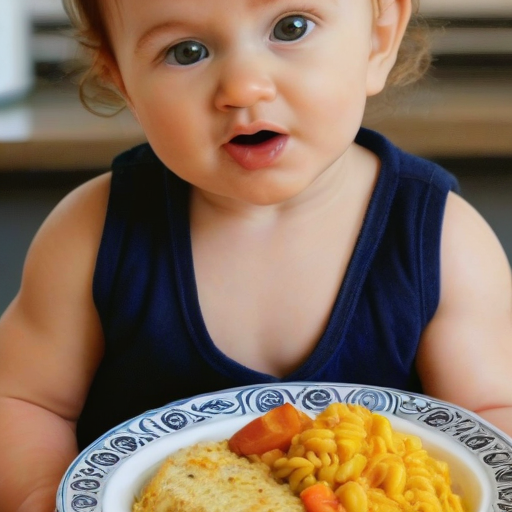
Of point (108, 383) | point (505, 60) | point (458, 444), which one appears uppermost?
point (505, 60)

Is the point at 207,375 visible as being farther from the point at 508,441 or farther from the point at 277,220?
the point at 508,441

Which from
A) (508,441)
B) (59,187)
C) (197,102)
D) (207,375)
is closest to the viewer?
(508,441)

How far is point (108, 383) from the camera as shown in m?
0.98

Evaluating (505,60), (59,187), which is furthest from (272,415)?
(505,60)

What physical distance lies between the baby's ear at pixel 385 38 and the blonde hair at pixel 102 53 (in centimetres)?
4

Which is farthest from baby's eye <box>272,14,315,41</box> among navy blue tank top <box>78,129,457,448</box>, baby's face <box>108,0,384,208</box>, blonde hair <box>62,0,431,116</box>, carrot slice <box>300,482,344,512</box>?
carrot slice <box>300,482,344,512</box>

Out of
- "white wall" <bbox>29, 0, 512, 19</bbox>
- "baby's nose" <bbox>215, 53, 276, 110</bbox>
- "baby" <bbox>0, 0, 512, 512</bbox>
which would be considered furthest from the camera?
"white wall" <bbox>29, 0, 512, 19</bbox>

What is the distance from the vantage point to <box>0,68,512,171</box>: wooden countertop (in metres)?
1.75

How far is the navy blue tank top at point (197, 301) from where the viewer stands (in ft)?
3.03

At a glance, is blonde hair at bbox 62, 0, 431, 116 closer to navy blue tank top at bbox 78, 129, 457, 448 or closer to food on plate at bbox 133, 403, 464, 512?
navy blue tank top at bbox 78, 129, 457, 448

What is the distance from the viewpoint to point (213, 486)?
23.4 inches

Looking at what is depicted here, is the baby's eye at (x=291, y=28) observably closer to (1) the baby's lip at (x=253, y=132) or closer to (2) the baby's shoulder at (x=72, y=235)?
(1) the baby's lip at (x=253, y=132)

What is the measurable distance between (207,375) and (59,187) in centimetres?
107

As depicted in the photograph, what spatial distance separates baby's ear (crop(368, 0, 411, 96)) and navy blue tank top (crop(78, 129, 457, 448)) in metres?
0.11
